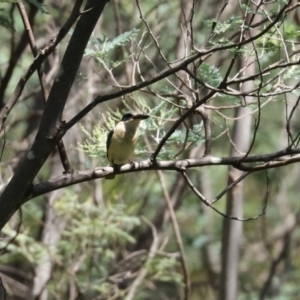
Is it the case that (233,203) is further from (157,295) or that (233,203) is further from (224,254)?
(157,295)

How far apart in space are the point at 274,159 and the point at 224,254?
1.71 m

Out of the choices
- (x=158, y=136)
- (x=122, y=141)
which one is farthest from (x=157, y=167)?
(x=122, y=141)

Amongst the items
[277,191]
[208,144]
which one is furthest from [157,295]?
[208,144]

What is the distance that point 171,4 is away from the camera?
5.60 meters

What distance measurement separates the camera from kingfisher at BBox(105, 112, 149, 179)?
3.04 meters

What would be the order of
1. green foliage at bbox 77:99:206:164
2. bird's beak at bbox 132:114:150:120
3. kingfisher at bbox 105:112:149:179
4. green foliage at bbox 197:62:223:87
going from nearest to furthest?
1. green foliage at bbox 197:62:223:87
2. green foliage at bbox 77:99:206:164
3. bird's beak at bbox 132:114:150:120
4. kingfisher at bbox 105:112:149:179

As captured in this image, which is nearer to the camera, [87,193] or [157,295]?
[87,193]

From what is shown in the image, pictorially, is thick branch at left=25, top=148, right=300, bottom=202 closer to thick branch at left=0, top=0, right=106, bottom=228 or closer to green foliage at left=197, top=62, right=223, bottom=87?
thick branch at left=0, top=0, right=106, bottom=228

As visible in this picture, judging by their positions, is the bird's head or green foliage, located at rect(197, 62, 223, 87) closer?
green foliage, located at rect(197, 62, 223, 87)

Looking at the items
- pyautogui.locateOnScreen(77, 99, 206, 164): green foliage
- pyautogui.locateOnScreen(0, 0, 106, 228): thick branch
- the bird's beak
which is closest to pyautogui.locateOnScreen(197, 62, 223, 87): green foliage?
pyautogui.locateOnScreen(77, 99, 206, 164): green foliage

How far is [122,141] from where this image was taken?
3096 mm

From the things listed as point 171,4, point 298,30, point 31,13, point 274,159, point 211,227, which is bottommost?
point 274,159

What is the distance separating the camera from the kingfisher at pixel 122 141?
3.04m

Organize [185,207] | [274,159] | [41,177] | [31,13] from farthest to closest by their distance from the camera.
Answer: [185,207]
[41,177]
[31,13]
[274,159]
